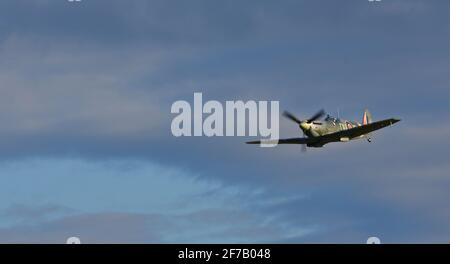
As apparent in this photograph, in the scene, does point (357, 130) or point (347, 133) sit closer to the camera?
point (347, 133)

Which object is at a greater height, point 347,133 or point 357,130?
point 357,130

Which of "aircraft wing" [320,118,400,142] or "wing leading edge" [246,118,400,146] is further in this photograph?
"wing leading edge" [246,118,400,146]

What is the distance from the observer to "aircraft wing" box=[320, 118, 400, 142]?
634 feet

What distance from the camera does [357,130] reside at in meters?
199

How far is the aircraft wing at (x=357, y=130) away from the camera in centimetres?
19338

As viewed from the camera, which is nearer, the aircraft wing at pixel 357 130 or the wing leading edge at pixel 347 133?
the aircraft wing at pixel 357 130
